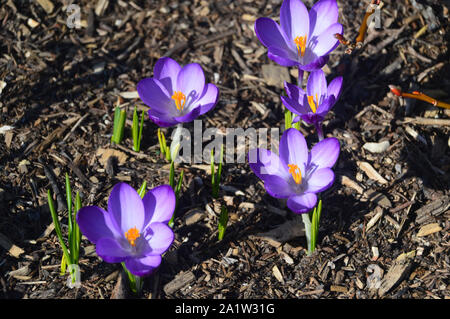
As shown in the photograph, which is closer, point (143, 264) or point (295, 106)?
point (143, 264)

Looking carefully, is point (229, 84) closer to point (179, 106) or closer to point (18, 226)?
point (179, 106)

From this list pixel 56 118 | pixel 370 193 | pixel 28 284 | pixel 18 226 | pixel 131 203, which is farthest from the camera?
pixel 56 118

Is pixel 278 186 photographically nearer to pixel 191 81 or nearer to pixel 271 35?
pixel 191 81

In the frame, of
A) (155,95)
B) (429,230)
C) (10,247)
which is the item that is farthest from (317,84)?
(10,247)

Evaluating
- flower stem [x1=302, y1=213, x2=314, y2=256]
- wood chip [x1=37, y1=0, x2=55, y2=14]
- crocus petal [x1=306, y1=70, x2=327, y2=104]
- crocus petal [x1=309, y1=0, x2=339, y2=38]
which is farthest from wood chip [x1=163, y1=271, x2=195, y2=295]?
wood chip [x1=37, y1=0, x2=55, y2=14]

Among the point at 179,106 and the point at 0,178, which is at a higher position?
the point at 179,106

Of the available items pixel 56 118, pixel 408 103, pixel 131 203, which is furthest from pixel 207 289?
pixel 408 103

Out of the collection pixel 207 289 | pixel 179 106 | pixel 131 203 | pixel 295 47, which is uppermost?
pixel 295 47
